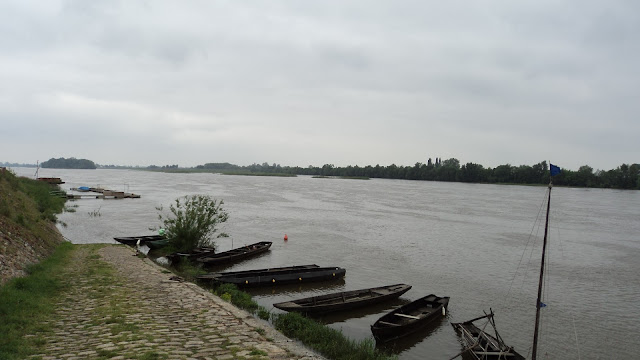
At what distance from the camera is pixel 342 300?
18562 millimetres

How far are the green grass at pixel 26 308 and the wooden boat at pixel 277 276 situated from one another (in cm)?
723

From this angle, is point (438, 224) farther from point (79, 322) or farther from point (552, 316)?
point (79, 322)

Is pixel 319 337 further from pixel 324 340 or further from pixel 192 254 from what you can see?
pixel 192 254

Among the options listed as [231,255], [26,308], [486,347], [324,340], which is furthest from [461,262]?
[26,308]

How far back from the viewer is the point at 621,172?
13725 centimetres

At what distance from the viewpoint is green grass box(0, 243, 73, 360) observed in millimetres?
8539

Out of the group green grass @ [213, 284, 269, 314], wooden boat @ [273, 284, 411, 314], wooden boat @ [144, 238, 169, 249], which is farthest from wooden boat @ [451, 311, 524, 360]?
wooden boat @ [144, 238, 169, 249]

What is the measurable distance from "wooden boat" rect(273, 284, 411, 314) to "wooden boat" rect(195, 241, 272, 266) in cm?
1001

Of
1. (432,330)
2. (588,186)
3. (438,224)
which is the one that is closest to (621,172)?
(588,186)

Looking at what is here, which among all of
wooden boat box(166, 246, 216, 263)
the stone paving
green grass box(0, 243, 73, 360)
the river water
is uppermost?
green grass box(0, 243, 73, 360)

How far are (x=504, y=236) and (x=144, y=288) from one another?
3804 centimetres

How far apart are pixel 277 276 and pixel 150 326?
11849mm

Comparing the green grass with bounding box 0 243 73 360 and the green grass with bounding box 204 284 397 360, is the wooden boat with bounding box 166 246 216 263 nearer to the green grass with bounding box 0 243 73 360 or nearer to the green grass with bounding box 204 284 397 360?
the green grass with bounding box 204 284 397 360

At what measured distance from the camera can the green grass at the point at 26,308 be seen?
28.0 ft
